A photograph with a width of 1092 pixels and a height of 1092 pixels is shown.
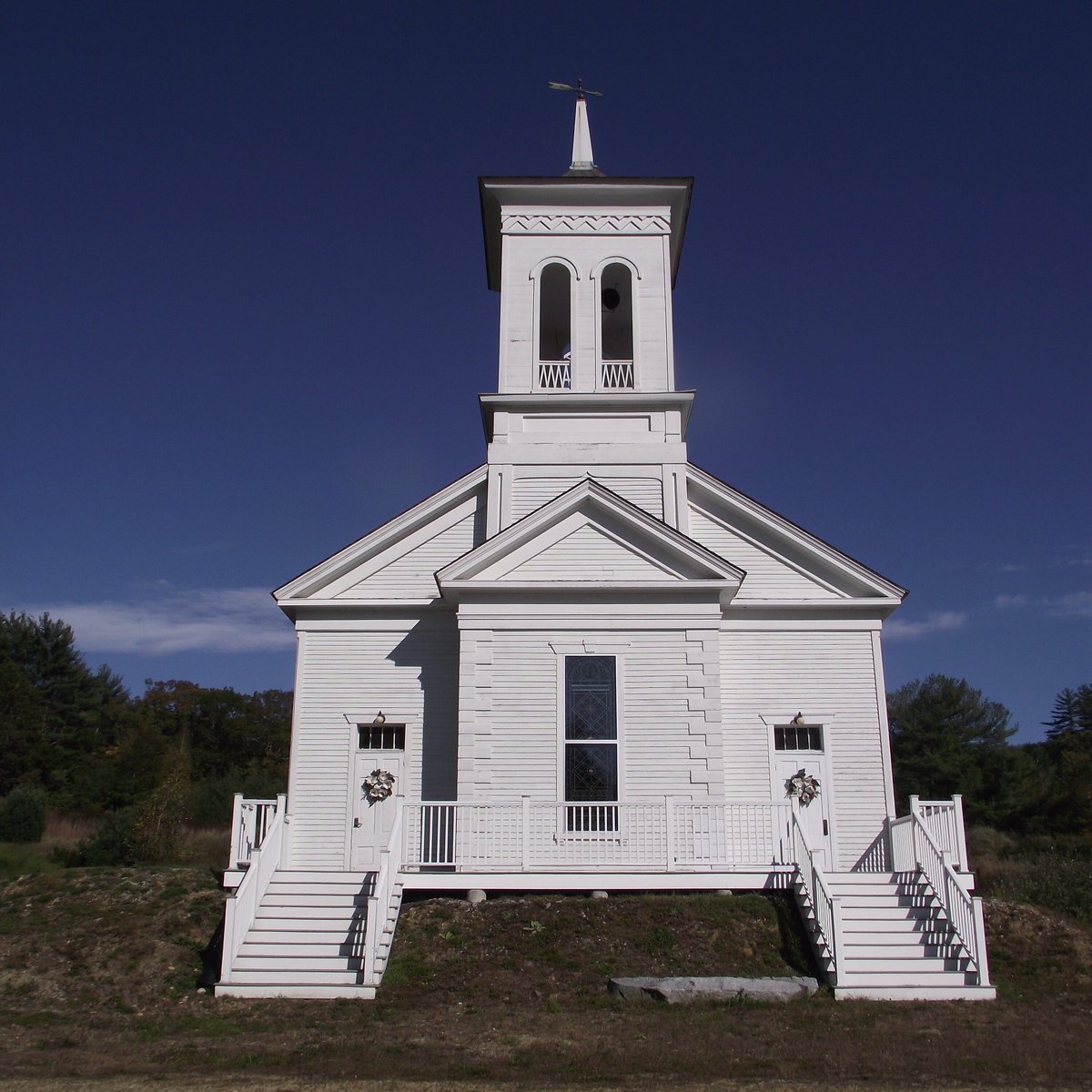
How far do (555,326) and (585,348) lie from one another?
3209 mm

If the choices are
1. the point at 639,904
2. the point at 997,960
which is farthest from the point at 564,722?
the point at 997,960

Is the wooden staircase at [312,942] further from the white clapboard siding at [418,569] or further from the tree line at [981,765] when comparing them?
the tree line at [981,765]

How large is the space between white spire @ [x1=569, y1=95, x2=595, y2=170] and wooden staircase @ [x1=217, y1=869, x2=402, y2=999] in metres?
15.7

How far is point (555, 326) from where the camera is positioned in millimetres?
23219

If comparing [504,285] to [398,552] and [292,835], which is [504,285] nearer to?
[398,552]

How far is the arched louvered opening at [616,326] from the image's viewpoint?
20219mm

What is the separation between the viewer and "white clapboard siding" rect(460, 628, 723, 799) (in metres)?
16.3

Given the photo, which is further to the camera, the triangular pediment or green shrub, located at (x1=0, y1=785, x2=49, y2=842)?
green shrub, located at (x1=0, y1=785, x2=49, y2=842)

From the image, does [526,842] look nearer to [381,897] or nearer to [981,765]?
[381,897]

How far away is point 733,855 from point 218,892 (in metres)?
7.74

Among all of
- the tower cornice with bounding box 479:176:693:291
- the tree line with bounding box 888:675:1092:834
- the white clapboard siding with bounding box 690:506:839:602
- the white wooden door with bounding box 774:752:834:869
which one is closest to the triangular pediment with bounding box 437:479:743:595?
the white clapboard siding with bounding box 690:506:839:602

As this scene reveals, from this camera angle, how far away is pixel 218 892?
15.9 m

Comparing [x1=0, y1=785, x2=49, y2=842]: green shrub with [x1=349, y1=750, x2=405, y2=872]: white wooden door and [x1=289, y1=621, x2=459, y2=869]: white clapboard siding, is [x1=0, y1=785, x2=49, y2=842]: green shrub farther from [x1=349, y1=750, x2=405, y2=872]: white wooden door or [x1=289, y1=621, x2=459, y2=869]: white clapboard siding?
[x1=349, y1=750, x2=405, y2=872]: white wooden door

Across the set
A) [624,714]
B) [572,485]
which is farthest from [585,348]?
[624,714]
